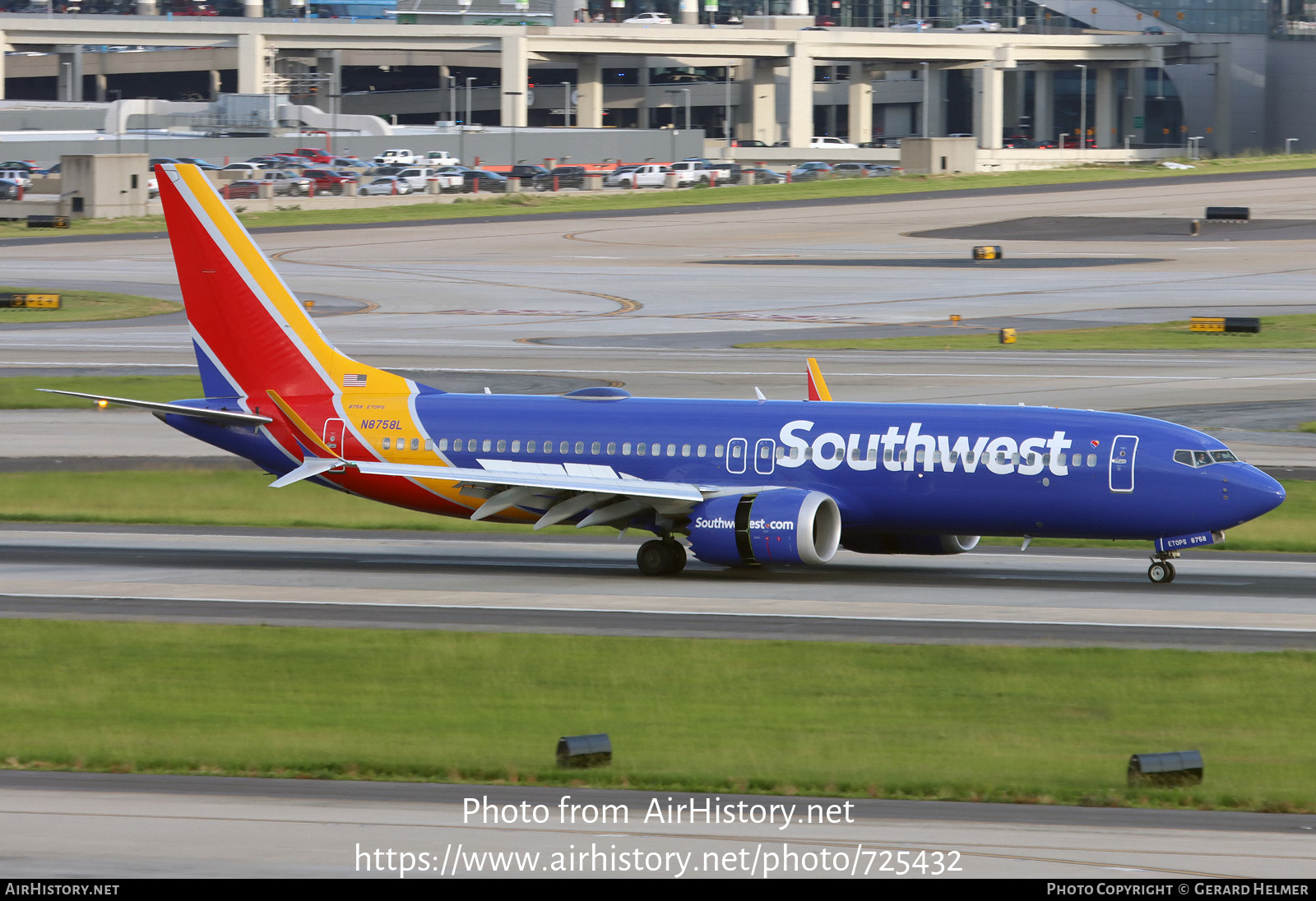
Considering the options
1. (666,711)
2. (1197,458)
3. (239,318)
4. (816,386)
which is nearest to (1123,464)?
(1197,458)

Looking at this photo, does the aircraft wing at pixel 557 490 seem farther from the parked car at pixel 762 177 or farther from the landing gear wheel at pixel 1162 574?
the parked car at pixel 762 177

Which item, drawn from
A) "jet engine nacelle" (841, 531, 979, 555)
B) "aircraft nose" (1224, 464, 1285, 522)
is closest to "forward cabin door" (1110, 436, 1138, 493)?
"aircraft nose" (1224, 464, 1285, 522)

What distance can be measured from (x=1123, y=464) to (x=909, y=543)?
5.47m

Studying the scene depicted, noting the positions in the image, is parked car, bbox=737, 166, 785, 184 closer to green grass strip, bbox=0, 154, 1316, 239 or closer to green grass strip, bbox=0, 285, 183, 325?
green grass strip, bbox=0, 154, 1316, 239

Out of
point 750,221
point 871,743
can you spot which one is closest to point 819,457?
point 871,743

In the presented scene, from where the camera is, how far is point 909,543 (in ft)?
135

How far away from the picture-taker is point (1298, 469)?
53.2 m

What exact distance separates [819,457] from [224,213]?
17.0 metres

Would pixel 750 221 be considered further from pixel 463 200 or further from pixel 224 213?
pixel 224 213

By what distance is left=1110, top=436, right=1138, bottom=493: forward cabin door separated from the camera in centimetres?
3819

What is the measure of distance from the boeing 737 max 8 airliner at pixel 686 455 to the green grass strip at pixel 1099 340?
38.3 meters

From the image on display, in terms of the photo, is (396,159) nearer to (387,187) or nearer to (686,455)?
(387,187)

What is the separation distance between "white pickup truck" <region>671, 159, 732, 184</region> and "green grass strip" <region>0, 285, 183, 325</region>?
79.0m
